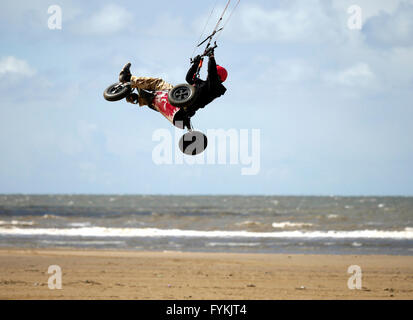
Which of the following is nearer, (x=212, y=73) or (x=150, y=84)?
(x=212, y=73)

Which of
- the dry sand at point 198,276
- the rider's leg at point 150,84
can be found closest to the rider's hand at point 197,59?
the rider's leg at point 150,84

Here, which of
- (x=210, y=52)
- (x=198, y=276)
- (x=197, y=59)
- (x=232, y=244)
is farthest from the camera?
(x=232, y=244)

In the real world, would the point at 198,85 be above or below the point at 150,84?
below

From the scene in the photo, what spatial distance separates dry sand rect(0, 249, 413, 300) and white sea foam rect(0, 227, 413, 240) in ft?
33.0

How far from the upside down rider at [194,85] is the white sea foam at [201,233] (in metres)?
24.5

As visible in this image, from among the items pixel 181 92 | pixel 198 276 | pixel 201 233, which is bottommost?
pixel 198 276

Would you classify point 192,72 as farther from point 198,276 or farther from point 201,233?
point 201,233

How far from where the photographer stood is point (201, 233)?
117 ft

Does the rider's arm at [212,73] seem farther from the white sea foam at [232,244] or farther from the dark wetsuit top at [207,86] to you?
the white sea foam at [232,244]

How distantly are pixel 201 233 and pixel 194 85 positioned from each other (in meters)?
27.2

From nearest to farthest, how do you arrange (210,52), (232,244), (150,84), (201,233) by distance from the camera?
(210,52), (150,84), (232,244), (201,233)

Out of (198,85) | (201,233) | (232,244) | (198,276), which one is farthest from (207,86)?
(201,233)

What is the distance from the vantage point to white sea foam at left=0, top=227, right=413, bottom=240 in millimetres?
34344
